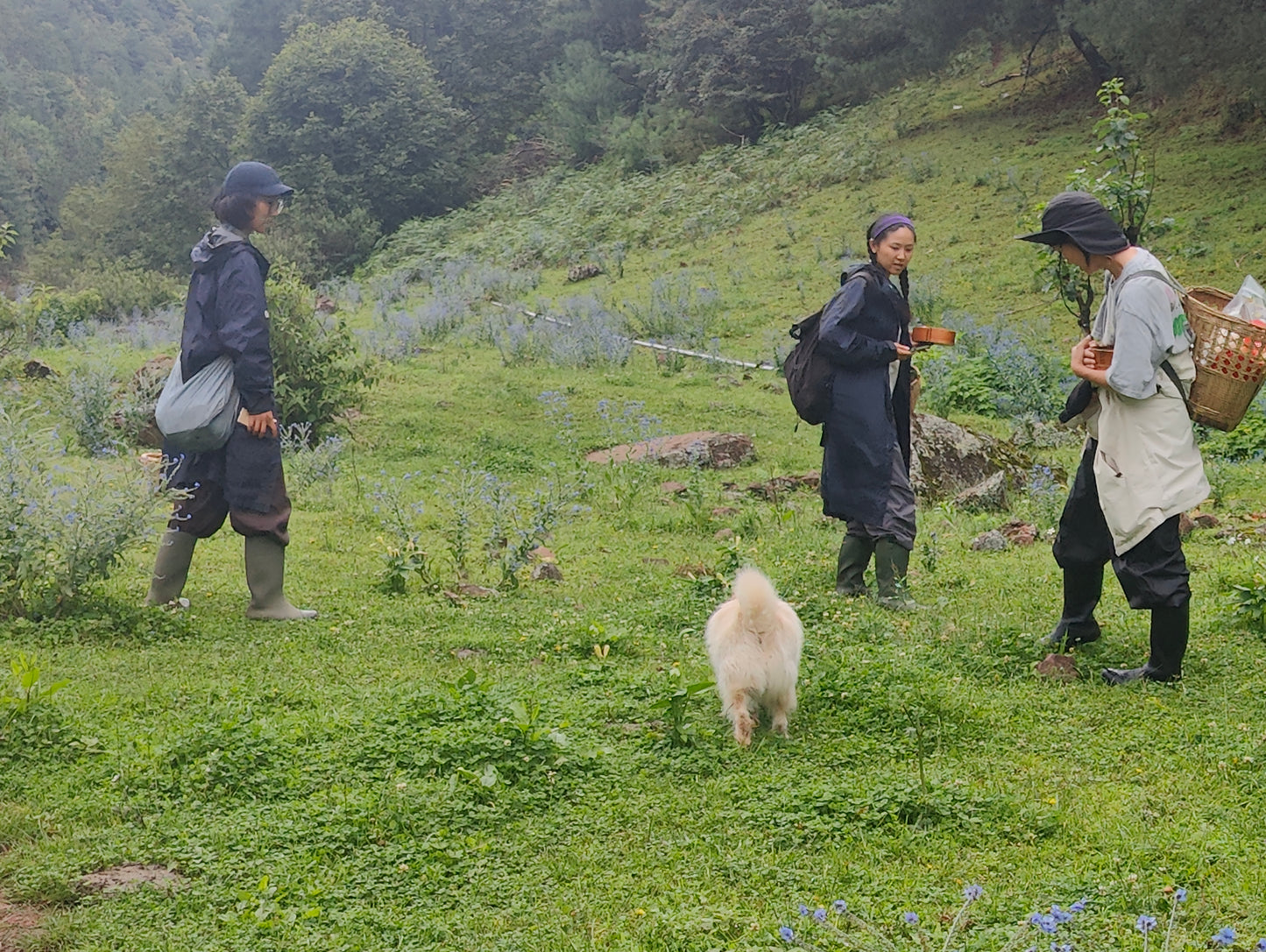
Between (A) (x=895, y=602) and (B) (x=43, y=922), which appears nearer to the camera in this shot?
(B) (x=43, y=922)

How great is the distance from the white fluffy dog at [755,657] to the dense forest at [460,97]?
58.3 ft

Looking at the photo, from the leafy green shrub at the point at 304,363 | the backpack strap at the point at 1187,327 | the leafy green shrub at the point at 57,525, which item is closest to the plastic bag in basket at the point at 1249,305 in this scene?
the backpack strap at the point at 1187,327

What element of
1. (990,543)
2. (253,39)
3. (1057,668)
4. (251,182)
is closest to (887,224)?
(1057,668)

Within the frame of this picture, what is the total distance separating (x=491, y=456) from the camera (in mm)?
11609

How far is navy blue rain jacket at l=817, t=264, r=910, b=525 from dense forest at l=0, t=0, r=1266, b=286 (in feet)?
50.3

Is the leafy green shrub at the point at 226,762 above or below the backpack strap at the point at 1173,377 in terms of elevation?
below

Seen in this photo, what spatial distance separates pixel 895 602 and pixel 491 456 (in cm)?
575

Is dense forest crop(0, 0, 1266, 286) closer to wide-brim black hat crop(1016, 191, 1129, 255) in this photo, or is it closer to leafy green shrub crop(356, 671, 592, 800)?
wide-brim black hat crop(1016, 191, 1129, 255)

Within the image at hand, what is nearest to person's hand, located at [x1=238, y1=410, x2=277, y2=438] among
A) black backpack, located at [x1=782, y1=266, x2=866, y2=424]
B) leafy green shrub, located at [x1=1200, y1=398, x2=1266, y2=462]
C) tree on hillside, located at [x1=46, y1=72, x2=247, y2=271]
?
black backpack, located at [x1=782, y1=266, x2=866, y2=424]

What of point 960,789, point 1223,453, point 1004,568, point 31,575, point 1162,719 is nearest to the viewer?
point 960,789

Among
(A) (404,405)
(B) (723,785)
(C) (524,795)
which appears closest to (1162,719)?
(B) (723,785)

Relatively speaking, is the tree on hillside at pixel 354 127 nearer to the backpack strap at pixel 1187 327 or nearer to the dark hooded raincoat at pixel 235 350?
the dark hooded raincoat at pixel 235 350

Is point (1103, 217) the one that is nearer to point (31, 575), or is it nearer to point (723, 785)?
point (723, 785)

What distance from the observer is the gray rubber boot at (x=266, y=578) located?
6434mm
